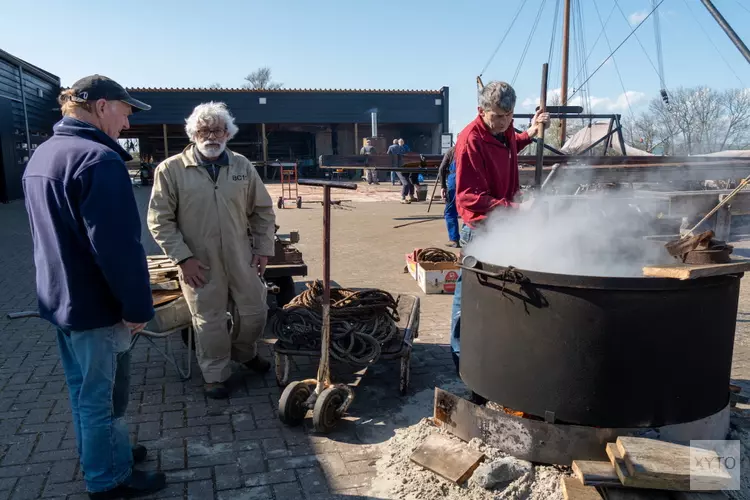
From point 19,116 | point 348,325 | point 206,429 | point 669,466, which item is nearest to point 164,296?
point 206,429

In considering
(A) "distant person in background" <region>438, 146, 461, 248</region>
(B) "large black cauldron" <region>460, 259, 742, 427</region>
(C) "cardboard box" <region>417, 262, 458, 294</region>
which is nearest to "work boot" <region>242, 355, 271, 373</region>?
(B) "large black cauldron" <region>460, 259, 742, 427</region>

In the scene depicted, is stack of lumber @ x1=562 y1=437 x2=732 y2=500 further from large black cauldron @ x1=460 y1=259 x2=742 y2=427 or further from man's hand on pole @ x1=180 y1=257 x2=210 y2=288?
man's hand on pole @ x1=180 y1=257 x2=210 y2=288

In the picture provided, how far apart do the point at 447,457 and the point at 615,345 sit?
40.0 inches

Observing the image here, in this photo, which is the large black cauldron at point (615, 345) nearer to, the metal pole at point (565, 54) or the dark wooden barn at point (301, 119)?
the metal pole at point (565, 54)

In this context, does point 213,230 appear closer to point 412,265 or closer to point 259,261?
point 259,261

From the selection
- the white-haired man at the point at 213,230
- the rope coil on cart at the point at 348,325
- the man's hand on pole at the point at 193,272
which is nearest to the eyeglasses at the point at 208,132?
the white-haired man at the point at 213,230

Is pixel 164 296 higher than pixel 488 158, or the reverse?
pixel 488 158

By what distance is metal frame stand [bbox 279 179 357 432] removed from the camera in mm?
3346

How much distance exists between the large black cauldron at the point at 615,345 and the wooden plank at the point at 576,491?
0.26 m

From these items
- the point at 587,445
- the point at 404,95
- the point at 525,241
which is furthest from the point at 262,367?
the point at 404,95

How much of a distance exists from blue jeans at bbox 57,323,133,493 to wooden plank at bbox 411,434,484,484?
4.82 feet

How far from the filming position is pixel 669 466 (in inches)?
92.9

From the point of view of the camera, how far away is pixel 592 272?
3350mm

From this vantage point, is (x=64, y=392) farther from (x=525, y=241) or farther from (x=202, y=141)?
(x=525, y=241)
